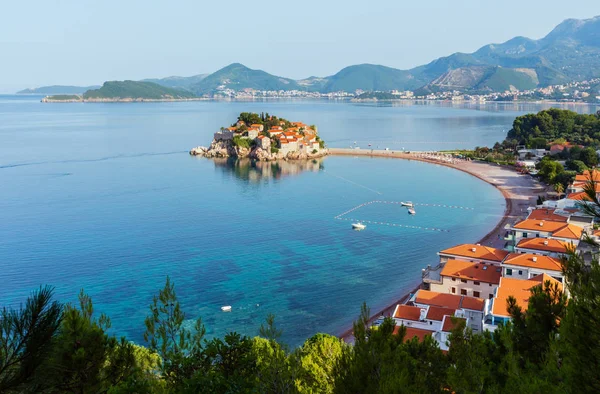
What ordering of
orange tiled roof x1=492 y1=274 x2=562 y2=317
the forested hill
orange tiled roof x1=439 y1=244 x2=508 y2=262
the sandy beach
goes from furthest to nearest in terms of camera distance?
the forested hill, the sandy beach, orange tiled roof x1=439 y1=244 x2=508 y2=262, orange tiled roof x1=492 y1=274 x2=562 y2=317

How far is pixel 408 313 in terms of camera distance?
59.5ft

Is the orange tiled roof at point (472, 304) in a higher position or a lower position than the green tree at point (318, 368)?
lower

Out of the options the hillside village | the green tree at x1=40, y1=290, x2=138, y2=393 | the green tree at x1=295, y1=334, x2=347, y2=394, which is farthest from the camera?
the hillside village

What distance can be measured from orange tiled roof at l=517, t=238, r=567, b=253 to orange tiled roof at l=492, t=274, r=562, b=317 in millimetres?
3519

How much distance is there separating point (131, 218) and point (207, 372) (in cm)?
3047

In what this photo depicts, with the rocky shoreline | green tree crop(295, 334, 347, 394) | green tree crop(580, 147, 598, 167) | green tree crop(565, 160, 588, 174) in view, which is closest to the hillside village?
green tree crop(295, 334, 347, 394)

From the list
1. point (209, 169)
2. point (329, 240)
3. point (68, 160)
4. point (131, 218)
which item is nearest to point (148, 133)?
point (68, 160)

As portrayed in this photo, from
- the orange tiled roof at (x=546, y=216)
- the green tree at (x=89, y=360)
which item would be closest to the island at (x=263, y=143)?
the orange tiled roof at (x=546, y=216)

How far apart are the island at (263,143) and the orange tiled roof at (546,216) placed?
1671 inches

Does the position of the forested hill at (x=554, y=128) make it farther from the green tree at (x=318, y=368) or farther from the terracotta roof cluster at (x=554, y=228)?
the green tree at (x=318, y=368)

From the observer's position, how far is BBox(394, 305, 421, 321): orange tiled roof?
17.9m

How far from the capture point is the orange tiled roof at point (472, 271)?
21125 millimetres

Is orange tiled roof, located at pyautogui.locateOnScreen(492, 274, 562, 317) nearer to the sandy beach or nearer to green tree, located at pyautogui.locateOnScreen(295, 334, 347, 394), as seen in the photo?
the sandy beach

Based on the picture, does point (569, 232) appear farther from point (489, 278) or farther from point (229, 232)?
point (229, 232)
